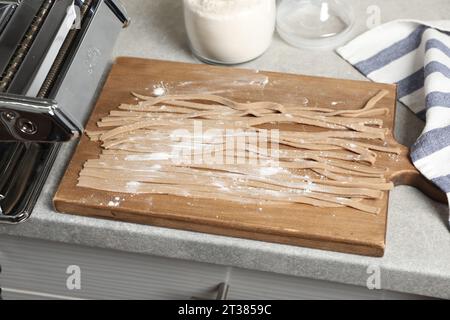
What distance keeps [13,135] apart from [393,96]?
0.46 m

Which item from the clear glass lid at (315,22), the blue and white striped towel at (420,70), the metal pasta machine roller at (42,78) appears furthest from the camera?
the clear glass lid at (315,22)

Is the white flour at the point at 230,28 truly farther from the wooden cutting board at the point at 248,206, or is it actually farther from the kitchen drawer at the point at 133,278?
the kitchen drawer at the point at 133,278

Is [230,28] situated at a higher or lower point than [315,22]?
lower

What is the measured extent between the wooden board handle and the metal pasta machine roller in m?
0.36

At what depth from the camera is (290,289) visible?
806 millimetres

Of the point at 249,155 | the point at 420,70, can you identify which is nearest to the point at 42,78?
the point at 249,155

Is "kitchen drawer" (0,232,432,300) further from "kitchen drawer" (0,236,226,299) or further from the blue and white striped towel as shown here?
the blue and white striped towel

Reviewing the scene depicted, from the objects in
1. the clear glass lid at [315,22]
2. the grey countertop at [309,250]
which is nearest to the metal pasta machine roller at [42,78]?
the grey countertop at [309,250]

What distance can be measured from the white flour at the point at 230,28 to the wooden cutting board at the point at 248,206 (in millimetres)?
27

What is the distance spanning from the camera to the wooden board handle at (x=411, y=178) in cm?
73

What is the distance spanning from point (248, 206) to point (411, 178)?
0.19 m

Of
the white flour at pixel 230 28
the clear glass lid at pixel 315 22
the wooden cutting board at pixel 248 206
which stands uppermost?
the clear glass lid at pixel 315 22

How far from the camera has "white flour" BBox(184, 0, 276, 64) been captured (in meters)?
0.82

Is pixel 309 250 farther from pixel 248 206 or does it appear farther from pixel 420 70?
pixel 420 70
